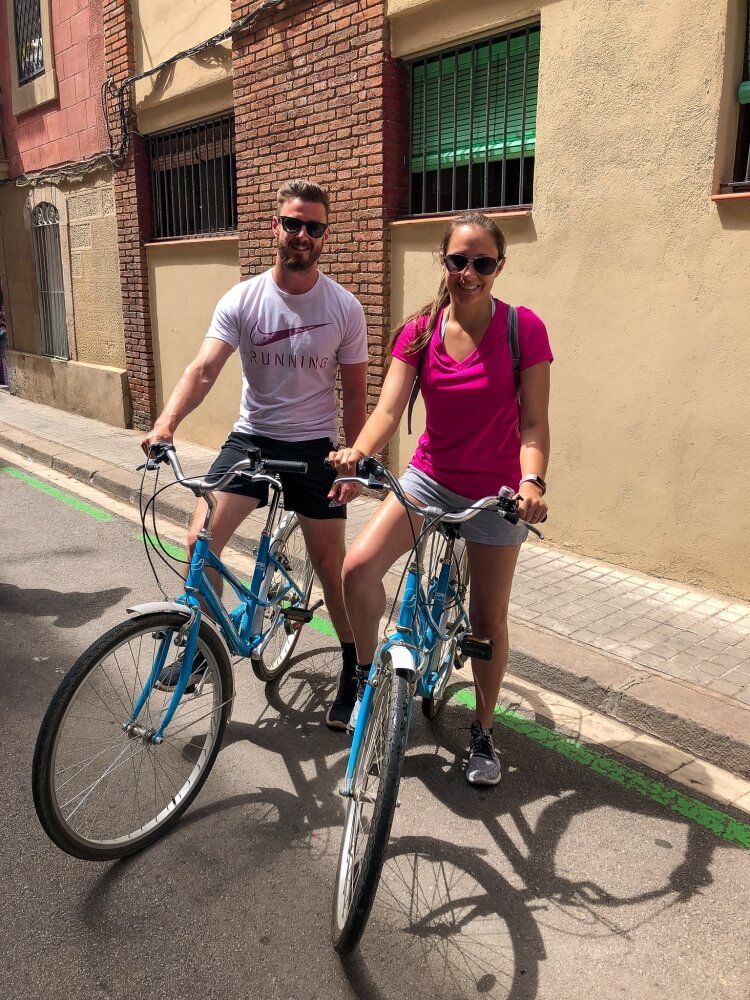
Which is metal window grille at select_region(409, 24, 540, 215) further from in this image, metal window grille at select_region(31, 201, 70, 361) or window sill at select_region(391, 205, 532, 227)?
metal window grille at select_region(31, 201, 70, 361)

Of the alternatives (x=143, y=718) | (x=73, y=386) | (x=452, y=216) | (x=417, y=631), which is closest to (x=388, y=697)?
(x=417, y=631)

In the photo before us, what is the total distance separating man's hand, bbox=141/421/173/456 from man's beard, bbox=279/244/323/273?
0.81 meters

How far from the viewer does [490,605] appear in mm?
2939

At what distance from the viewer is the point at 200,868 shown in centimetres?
257

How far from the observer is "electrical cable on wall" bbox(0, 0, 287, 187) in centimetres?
754

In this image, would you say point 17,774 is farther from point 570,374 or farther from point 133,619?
point 570,374

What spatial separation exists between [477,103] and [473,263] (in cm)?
385

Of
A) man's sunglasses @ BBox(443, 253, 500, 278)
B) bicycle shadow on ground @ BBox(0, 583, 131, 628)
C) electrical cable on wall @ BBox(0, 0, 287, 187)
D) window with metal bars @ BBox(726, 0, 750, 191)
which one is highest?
electrical cable on wall @ BBox(0, 0, 287, 187)

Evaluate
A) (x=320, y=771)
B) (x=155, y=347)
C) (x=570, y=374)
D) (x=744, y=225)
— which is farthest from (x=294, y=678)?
(x=155, y=347)

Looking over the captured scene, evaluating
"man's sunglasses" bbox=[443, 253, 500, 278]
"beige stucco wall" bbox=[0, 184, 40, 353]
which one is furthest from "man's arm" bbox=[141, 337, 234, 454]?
"beige stucco wall" bbox=[0, 184, 40, 353]

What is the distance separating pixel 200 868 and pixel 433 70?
5.73 metres

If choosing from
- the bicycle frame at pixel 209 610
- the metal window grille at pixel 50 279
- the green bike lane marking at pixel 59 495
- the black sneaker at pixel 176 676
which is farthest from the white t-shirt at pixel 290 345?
the metal window grille at pixel 50 279

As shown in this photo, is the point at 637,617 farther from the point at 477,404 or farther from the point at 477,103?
the point at 477,103

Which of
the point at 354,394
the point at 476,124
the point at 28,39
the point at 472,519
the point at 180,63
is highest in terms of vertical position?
the point at 28,39
